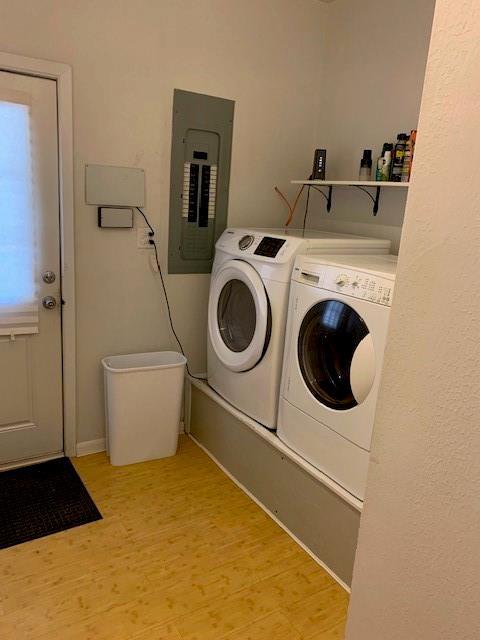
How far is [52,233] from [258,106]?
1417mm

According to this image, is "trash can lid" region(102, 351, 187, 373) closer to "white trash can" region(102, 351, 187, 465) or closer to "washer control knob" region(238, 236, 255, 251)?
"white trash can" region(102, 351, 187, 465)

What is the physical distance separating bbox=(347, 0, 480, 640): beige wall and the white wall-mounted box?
2.07m

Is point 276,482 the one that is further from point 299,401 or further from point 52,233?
point 52,233

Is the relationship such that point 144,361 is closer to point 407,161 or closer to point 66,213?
point 66,213

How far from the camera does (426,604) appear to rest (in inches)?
32.1

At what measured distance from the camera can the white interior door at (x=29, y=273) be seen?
2.33m

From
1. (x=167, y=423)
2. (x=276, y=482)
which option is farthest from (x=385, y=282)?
(x=167, y=423)

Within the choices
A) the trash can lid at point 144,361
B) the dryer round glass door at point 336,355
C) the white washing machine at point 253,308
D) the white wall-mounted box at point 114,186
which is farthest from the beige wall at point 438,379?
the white wall-mounted box at point 114,186

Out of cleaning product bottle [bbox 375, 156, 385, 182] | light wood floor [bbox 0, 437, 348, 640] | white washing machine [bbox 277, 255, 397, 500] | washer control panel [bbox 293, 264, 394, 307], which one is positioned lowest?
light wood floor [bbox 0, 437, 348, 640]

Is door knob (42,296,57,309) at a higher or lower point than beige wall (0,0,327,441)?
lower

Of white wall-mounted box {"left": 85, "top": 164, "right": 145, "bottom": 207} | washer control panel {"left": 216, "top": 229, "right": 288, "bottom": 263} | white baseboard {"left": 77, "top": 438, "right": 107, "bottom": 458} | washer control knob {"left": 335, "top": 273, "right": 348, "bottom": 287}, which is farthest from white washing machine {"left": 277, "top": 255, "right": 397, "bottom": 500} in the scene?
white baseboard {"left": 77, "top": 438, "right": 107, "bottom": 458}

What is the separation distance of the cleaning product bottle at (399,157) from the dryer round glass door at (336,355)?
0.90 m

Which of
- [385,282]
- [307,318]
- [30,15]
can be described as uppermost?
[30,15]

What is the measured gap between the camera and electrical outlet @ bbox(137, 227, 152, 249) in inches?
108
